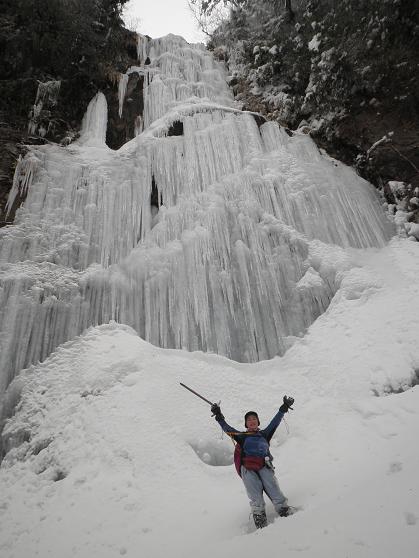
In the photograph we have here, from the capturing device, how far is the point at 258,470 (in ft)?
12.9

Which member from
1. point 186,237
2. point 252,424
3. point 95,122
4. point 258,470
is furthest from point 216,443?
point 95,122

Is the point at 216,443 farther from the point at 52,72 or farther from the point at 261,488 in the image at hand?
the point at 52,72

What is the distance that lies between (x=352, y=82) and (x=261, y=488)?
1077cm

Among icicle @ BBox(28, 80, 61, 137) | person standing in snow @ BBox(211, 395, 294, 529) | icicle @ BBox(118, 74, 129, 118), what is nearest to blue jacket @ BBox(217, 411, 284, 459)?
person standing in snow @ BBox(211, 395, 294, 529)

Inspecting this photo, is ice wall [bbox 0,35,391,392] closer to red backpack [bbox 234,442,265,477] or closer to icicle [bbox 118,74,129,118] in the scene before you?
icicle [bbox 118,74,129,118]

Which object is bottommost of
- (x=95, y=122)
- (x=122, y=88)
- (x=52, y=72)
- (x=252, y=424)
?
(x=252, y=424)

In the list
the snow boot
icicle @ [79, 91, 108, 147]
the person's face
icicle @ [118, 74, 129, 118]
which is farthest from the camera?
icicle @ [118, 74, 129, 118]

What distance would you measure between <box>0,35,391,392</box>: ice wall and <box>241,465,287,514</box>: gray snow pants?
3481 millimetres

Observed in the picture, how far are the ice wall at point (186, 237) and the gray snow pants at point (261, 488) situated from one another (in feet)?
11.4

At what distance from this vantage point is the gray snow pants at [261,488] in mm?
3758

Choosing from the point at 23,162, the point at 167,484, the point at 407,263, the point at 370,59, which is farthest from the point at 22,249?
the point at 370,59

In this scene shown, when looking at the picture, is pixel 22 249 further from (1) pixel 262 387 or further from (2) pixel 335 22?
(2) pixel 335 22

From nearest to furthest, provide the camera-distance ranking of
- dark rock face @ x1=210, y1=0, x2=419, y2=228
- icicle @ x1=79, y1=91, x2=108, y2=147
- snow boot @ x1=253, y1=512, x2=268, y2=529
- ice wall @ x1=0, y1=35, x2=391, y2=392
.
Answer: snow boot @ x1=253, y1=512, x2=268, y2=529
ice wall @ x1=0, y1=35, x2=391, y2=392
dark rock face @ x1=210, y1=0, x2=419, y2=228
icicle @ x1=79, y1=91, x2=108, y2=147

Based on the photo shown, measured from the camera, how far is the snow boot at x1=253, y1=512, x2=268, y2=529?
3674mm
